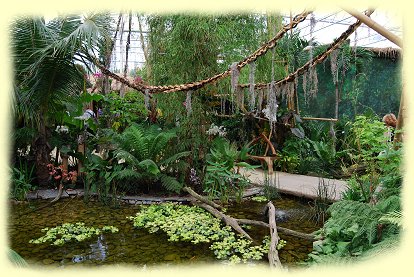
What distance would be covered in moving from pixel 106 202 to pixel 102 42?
1929 mm

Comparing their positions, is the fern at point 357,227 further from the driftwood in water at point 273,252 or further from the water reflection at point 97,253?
the water reflection at point 97,253

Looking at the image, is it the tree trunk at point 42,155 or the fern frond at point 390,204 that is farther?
the tree trunk at point 42,155

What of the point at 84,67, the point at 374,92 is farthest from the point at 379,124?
the point at 374,92

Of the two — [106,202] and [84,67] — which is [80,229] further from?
[84,67]

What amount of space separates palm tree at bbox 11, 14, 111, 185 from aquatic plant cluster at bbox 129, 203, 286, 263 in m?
1.84

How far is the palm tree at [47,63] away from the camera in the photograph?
3.71m

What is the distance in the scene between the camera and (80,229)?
10.4ft

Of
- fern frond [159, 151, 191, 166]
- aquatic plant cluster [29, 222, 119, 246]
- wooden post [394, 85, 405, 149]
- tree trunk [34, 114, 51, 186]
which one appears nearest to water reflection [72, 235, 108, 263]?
aquatic plant cluster [29, 222, 119, 246]

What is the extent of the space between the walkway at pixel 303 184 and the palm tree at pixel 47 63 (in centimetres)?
274

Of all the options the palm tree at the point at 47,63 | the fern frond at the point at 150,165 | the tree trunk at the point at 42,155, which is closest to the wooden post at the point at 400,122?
the fern frond at the point at 150,165

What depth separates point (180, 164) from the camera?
431cm

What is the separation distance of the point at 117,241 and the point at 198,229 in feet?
2.47

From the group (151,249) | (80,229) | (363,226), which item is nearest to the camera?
(363,226)

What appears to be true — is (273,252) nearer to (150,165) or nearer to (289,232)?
(289,232)
